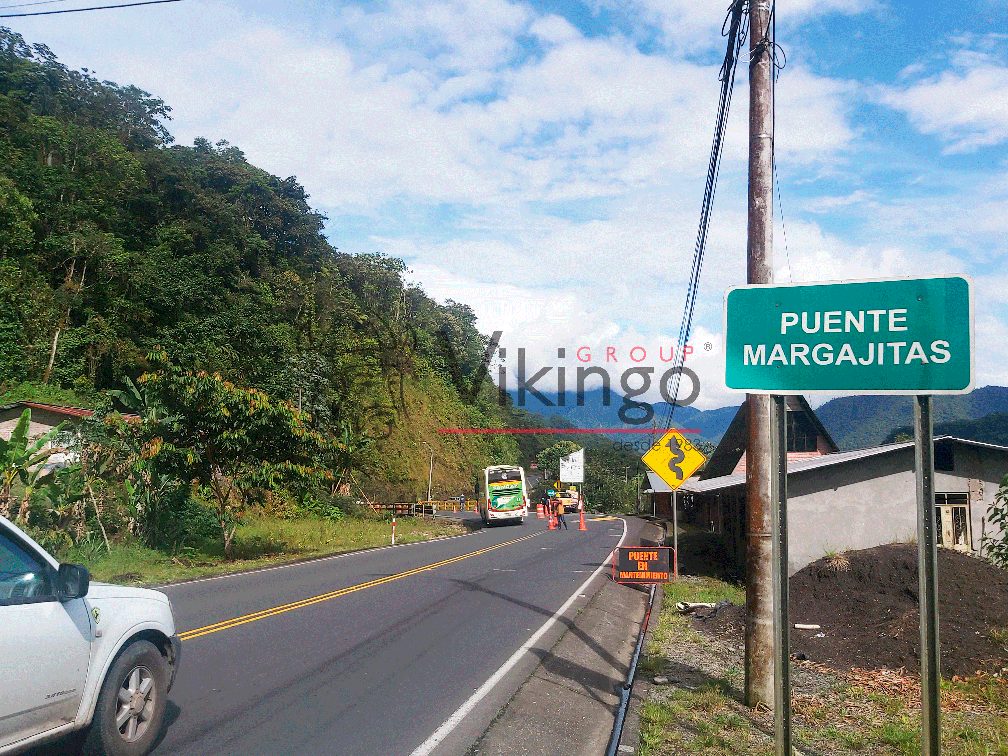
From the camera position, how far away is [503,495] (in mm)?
49094

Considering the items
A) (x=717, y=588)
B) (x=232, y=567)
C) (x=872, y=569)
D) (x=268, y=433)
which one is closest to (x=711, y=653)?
(x=872, y=569)

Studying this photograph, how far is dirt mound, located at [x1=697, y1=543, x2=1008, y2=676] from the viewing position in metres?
10.2

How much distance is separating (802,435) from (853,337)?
1371 inches

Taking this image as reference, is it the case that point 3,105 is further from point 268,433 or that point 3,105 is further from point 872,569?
point 872,569

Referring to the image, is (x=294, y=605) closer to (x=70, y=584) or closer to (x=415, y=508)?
(x=70, y=584)

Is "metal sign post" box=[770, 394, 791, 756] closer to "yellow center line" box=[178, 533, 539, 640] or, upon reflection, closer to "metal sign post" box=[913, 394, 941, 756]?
"metal sign post" box=[913, 394, 941, 756]

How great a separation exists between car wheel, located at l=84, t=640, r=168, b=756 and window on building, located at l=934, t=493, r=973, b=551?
1699cm

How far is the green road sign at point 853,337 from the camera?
4723mm

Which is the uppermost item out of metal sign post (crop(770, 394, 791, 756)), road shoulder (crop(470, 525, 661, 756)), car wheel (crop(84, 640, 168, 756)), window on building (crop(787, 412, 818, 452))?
window on building (crop(787, 412, 818, 452))

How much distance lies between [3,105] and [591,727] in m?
54.6

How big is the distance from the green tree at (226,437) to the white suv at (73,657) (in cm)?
1630

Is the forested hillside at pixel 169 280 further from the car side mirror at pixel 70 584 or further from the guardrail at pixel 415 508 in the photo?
the car side mirror at pixel 70 584

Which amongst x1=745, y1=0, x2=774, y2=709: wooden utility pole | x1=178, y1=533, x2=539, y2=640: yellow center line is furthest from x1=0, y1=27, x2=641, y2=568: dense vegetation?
x1=745, y1=0, x2=774, y2=709: wooden utility pole

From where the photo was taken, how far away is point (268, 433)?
2291 centimetres
